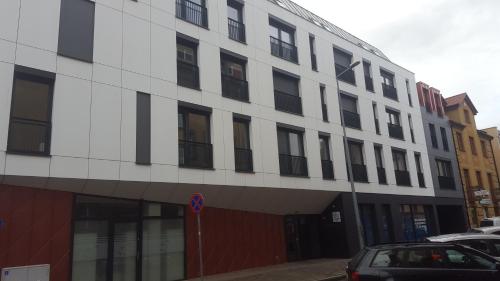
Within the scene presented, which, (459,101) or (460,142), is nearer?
(460,142)

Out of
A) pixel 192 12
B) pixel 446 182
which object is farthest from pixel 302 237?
pixel 446 182

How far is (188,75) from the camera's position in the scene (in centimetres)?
1614

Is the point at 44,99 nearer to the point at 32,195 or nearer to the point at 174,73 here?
the point at 32,195

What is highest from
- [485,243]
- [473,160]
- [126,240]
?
[473,160]

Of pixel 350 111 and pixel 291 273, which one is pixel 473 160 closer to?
pixel 350 111

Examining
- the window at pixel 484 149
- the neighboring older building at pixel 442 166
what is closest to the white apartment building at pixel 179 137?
the neighboring older building at pixel 442 166

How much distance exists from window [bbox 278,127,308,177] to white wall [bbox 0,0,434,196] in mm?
353

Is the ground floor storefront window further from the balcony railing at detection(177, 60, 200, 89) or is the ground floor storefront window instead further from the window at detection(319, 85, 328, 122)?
the window at detection(319, 85, 328, 122)

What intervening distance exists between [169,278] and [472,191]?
1052 inches

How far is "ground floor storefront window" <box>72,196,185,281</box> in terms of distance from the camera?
12727 millimetres

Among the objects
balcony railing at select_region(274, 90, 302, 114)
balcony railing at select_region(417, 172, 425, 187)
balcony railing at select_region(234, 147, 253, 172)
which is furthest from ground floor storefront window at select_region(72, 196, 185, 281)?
balcony railing at select_region(417, 172, 425, 187)

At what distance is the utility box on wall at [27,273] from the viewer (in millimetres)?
10516

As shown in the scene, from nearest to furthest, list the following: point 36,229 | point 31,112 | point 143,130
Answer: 1. point 36,229
2. point 31,112
3. point 143,130

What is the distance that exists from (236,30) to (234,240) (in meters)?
9.01
